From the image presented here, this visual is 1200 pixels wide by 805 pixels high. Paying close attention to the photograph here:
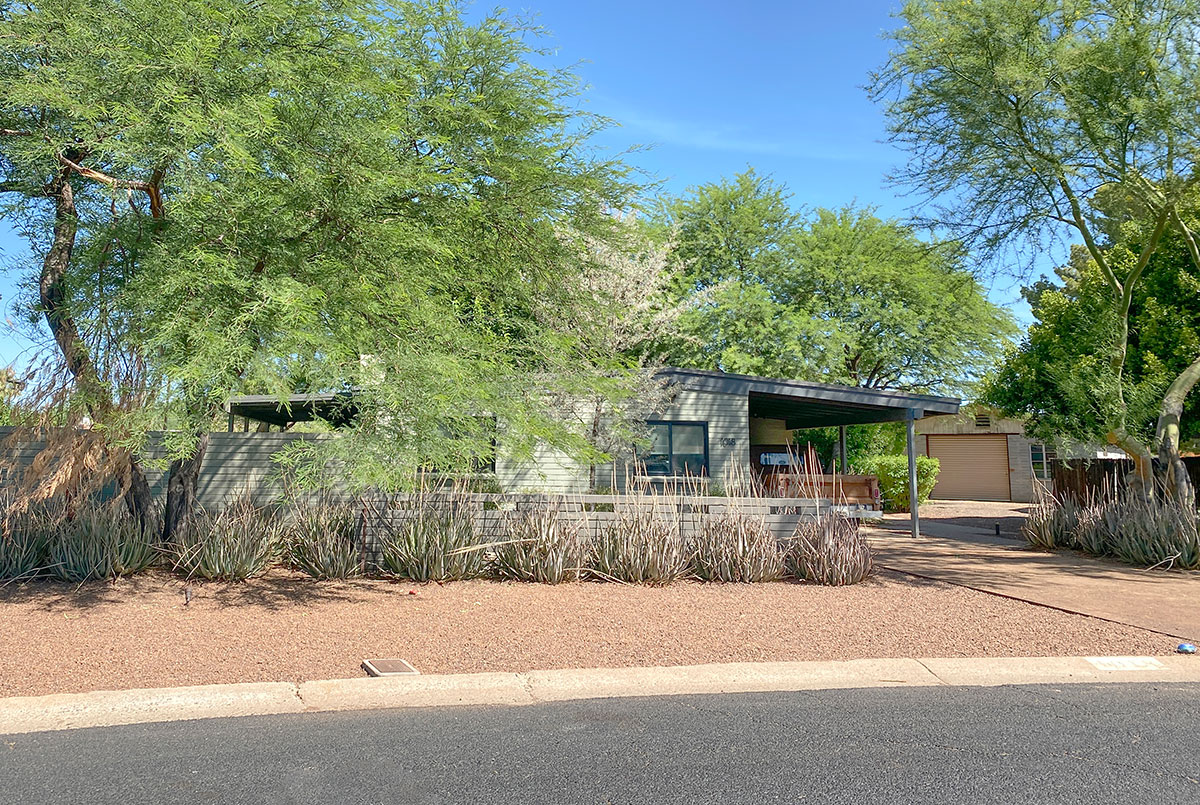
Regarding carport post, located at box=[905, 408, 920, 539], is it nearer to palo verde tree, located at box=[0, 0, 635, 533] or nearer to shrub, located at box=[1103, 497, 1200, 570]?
shrub, located at box=[1103, 497, 1200, 570]

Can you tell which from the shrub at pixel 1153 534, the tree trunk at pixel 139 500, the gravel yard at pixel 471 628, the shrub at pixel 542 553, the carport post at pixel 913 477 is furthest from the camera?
the carport post at pixel 913 477

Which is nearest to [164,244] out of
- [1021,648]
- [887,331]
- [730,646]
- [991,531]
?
[730,646]

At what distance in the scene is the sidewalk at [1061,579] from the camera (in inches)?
337

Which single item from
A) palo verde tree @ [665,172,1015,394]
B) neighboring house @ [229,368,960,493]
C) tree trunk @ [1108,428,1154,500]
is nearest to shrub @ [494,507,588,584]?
neighboring house @ [229,368,960,493]

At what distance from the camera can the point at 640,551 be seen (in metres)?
10.1

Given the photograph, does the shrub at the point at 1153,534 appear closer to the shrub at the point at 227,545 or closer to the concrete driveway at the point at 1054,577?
the concrete driveway at the point at 1054,577

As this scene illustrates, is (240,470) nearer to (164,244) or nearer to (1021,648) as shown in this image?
(164,244)

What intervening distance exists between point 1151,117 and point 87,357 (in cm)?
1370

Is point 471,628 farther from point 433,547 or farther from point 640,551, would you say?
point 640,551

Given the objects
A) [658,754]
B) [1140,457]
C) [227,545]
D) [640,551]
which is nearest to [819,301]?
[1140,457]

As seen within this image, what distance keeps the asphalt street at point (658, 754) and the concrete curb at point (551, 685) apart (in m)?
0.24

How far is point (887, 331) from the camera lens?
2642 cm

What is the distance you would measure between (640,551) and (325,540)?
3625mm

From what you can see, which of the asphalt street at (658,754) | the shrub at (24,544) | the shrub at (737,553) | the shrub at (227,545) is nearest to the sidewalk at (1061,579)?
the shrub at (737,553)
